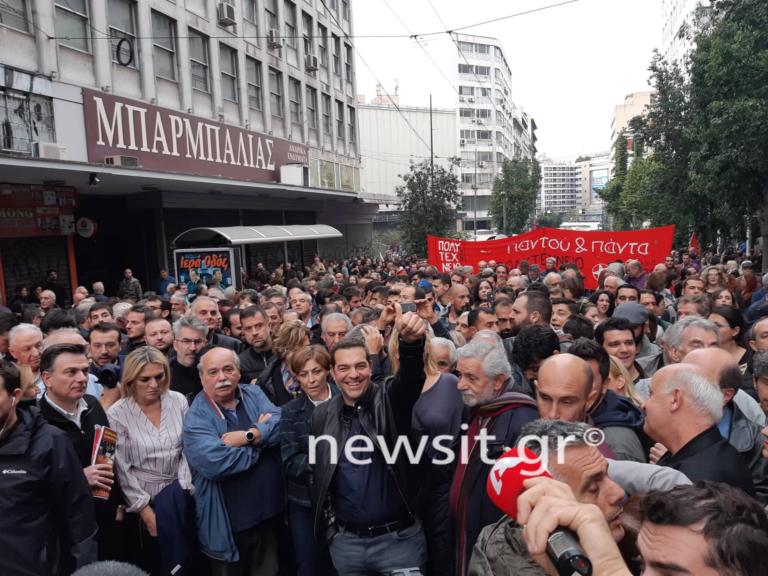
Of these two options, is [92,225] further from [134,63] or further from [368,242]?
[368,242]

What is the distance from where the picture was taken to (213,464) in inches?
128

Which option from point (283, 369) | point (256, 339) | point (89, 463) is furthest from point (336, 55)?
point (89, 463)

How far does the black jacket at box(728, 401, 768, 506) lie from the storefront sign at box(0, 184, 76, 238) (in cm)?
1234

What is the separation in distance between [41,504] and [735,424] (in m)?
3.45

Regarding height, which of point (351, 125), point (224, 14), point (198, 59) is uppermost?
point (224, 14)

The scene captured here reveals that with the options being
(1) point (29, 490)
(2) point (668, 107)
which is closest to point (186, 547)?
(1) point (29, 490)

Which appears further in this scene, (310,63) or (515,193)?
(515,193)

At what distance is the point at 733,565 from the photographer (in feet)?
4.37

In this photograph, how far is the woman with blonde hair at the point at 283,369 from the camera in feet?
14.2

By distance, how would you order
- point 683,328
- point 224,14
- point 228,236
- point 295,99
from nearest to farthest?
1. point 683,328
2. point 228,236
3. point 224,14
4. point 295,99

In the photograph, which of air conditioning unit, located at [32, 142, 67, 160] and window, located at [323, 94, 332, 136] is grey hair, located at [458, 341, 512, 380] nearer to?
air conditioning unit, located at [32, 142, 67, 160]

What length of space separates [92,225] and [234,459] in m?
12.4

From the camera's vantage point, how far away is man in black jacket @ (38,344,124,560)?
337 centimetres

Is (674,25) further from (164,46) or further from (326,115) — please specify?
(164,46)
